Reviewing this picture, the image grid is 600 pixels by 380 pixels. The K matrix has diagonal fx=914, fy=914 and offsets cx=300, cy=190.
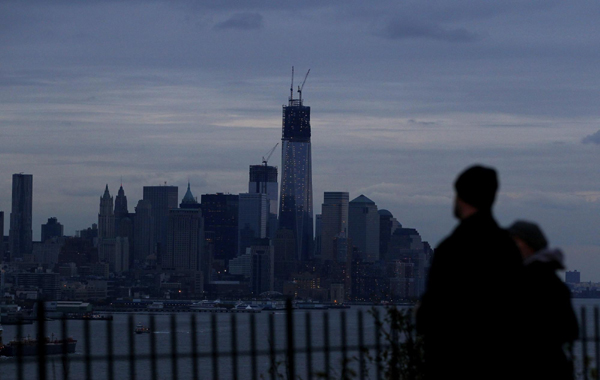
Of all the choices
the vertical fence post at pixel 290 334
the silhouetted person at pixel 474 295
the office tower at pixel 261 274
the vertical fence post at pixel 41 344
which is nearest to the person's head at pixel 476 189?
the silhouetted person at pixel 474 295

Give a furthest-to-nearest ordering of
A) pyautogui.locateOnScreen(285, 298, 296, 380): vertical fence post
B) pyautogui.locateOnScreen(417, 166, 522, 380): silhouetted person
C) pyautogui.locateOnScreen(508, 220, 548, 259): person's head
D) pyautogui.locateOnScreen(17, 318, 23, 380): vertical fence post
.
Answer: pyautogui.locateOnScreen(285, 298, 296, 380): vertical fence post < pyautogui.locateOnScreen(17, 318, 23, 380): vertical fence post < pyautogui.locateOnScreen(508, 220, 548, 259): person's head < pyautogui.locateOnScreen(417, 166, 522, 380): silhouetted person

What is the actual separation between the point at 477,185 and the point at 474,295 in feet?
1.56

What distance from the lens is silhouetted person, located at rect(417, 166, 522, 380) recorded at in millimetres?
3877

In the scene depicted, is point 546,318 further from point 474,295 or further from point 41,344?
point 41,344

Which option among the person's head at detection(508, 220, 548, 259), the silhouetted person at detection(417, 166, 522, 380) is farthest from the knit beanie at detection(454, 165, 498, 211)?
the person's head at detection(508, 220, 548, 259)

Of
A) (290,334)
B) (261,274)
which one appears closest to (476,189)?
(290,334)

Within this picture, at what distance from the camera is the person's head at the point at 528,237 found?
451 cm

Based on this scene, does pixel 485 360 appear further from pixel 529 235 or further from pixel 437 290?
pixel 529 235

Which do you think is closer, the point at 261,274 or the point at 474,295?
the point at 474,295

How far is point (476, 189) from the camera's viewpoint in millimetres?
3969

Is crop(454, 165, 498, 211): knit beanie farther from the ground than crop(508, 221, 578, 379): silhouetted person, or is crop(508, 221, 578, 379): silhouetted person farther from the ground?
crop(454, 165, 498, 211): knit beanie

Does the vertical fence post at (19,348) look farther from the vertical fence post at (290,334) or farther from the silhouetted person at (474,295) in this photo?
the silhouetted person at (474,295)

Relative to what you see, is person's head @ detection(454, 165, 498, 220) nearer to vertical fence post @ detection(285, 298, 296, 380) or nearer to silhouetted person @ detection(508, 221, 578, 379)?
Result: silhouetted person @ detection(508, 221, 578, 379)

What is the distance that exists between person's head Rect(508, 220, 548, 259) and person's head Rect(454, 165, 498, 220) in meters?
0.60
